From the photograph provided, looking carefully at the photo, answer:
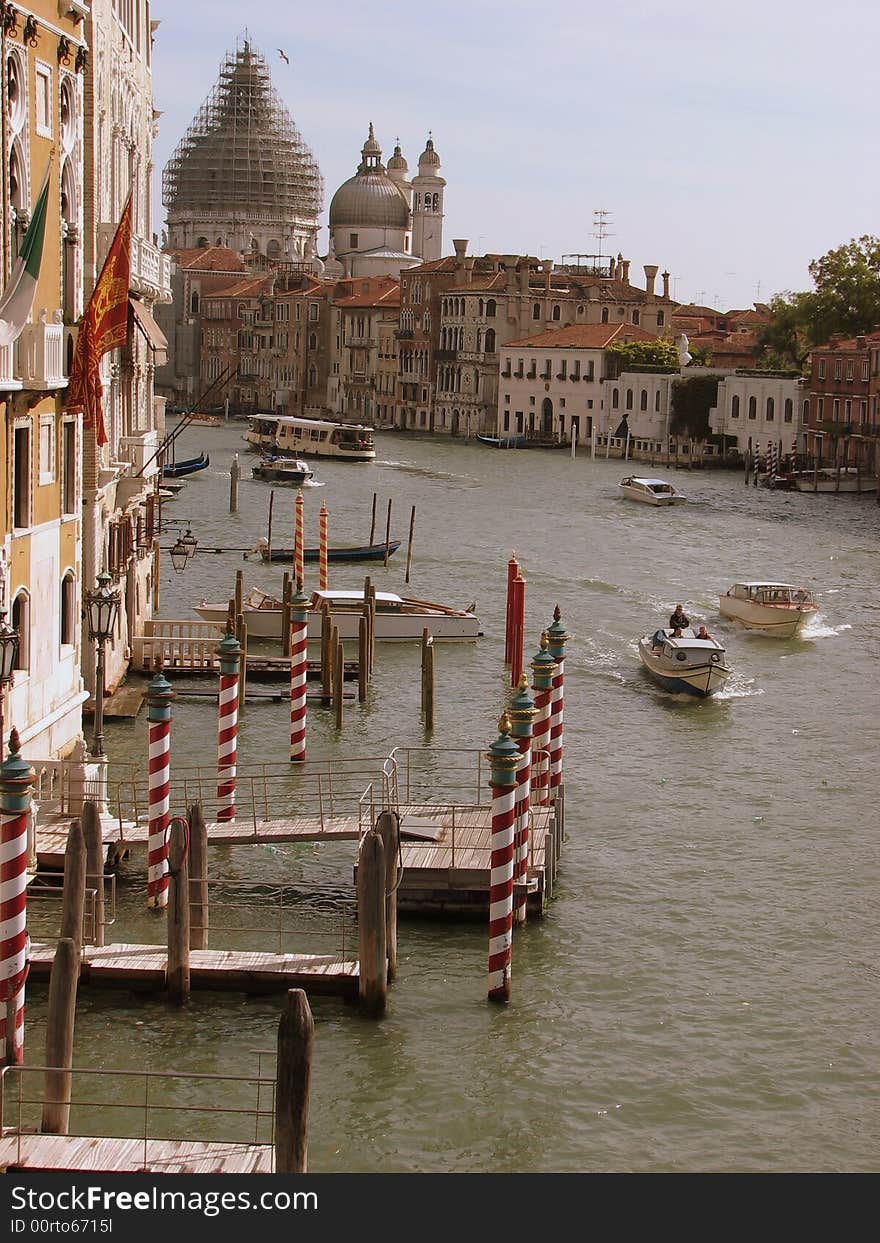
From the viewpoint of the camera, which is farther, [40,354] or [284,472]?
[284,472]

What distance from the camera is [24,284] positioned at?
37.5 ft

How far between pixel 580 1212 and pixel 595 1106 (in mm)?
2870

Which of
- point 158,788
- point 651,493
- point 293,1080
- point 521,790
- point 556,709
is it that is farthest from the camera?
point 651,493

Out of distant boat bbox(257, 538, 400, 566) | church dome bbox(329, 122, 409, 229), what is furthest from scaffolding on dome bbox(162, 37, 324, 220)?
distant boat bbox(257, 538, 400, 566)

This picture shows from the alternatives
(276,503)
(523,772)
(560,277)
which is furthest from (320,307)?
(523,772)

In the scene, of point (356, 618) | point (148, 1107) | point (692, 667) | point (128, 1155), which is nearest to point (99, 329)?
point (148, 1107)

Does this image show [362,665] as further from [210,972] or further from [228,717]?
[210,972]

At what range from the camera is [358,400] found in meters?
88.5

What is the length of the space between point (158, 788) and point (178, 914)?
1.62 meters

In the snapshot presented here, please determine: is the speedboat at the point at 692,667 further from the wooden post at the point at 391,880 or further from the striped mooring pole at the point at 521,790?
the wooden post at the point at 391,880

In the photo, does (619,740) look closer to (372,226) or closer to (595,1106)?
(595,1106)

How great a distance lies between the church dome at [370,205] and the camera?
111 metres

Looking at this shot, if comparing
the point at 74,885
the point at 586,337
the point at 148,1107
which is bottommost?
the point at 148,1107

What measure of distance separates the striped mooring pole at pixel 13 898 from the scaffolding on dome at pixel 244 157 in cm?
10571
